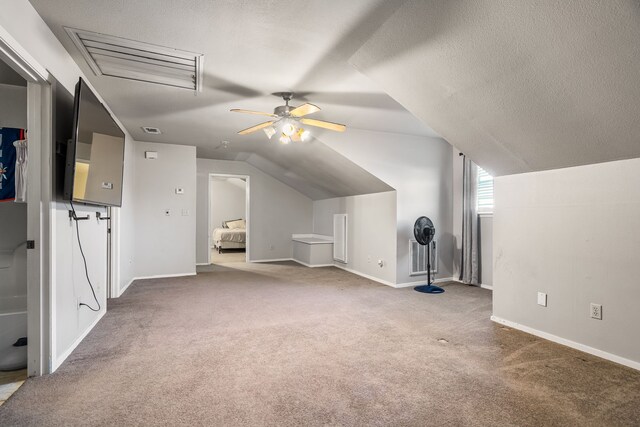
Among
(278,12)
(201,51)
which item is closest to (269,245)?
(201,51)

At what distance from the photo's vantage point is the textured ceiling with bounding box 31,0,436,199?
201cm

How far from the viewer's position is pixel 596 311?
2.59 m

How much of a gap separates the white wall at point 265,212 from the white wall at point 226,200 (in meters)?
3.40

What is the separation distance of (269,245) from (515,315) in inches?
221

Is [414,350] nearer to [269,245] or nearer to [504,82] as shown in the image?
[504,82]

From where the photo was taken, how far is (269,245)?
788 cm

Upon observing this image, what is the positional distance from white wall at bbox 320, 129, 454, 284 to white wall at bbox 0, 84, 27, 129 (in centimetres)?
323

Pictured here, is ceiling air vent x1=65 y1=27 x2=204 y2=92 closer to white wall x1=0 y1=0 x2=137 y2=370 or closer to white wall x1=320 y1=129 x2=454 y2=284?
white wall x1=0 y1=0 x2=137 y2=370

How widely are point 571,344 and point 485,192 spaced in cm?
273

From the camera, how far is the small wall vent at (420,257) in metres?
5.17

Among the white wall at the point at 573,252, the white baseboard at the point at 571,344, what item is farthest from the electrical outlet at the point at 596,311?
the white baseboard at the point at 571,344

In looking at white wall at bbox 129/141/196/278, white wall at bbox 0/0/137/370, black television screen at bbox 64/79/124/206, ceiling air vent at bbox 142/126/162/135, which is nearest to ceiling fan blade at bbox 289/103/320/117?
black television screen at bbox 64/79/124/206

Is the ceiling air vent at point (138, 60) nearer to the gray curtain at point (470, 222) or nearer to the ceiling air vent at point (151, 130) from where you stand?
the ceiling air vent at point (151, 130)

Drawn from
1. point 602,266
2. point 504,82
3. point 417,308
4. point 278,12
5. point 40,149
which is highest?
point 278,12
